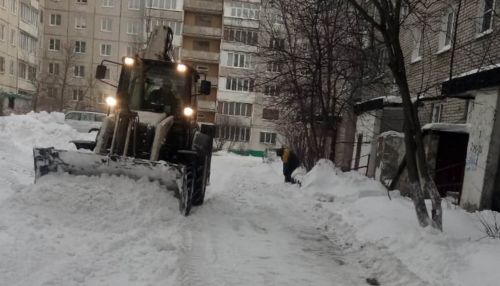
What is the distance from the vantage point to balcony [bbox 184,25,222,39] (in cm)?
5088

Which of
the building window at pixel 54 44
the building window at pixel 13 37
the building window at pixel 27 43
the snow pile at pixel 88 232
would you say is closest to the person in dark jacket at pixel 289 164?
the snow pile at pixel 88 232

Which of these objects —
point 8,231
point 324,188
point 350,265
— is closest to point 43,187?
point 8,231

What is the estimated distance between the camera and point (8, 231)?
5.32 meters

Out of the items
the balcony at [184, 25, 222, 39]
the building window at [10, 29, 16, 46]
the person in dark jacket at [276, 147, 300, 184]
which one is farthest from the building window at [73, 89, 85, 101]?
the person in dark jacket at [276, 147, 300, 184]

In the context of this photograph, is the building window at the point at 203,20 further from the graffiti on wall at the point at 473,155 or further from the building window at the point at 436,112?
the graffiti on wall at the point at 473,155

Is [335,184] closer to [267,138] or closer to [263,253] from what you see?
[263,253]

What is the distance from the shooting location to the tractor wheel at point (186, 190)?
23.2 feet

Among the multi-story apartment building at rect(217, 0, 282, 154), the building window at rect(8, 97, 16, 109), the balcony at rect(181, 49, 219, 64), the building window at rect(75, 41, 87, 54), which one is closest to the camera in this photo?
the building window at rect(8, 97, 16, 109)

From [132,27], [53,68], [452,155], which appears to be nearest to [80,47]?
[53,68]

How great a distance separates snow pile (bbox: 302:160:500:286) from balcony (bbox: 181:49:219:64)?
4096cm

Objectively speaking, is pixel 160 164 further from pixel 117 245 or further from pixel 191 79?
pixel 191 79

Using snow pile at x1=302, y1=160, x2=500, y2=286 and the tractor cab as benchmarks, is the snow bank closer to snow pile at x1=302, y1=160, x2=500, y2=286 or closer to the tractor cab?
the tractor cab

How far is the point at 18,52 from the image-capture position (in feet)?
134

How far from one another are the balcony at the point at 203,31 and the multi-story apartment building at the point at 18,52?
15.0m
